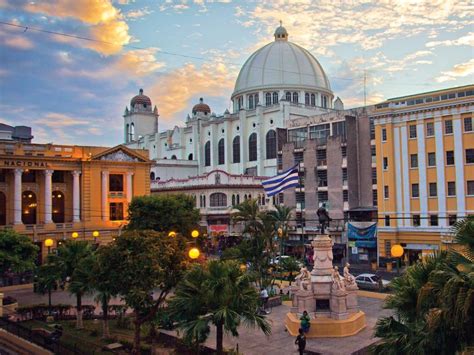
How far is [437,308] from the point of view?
10688 mm

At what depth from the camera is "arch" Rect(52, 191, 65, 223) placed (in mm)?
50719

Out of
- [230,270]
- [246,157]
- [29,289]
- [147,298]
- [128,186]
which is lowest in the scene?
[29,289]

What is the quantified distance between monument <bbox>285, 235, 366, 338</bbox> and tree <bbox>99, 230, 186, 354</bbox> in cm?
664

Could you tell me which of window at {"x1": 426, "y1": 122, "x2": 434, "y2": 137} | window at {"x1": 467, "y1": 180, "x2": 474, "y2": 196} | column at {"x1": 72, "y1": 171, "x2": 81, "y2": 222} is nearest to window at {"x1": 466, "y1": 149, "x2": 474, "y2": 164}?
window at {"x1": 467, "y1": 180, "x2": 474, "y2": 196}

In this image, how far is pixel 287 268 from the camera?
37438 mm

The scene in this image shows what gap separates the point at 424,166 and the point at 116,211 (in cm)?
3111

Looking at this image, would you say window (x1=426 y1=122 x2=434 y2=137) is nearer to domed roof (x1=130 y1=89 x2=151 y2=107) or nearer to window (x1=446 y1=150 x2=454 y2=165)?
window (x1=446 y1=150 x2=454 y2=165)

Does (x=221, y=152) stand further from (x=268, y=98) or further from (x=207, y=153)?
(x=268, y=98)

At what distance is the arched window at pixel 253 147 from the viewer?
81.5 meters

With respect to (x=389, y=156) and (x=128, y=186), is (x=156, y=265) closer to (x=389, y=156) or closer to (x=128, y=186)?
(x=389, y=156)

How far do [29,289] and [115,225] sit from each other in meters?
12.6

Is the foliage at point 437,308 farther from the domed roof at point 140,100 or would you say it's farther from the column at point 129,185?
the domed roof at point 140,100

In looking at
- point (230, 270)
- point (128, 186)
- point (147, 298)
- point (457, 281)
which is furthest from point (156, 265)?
point (128, 186)

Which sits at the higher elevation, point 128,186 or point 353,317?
point 128,186
